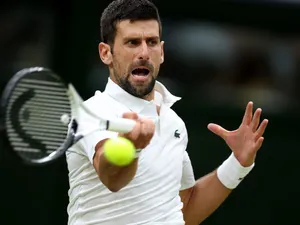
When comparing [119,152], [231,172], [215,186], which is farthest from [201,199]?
[119,152]

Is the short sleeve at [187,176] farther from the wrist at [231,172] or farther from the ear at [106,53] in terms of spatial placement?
the ear at [106,53]

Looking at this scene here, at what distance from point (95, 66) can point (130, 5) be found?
3.83 m

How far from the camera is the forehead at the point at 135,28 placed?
4.74 meters

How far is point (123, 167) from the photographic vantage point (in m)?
4.23

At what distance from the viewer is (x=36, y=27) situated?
28.3 feet

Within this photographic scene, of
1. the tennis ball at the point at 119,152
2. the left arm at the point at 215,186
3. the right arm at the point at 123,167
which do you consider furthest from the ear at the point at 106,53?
the tennis ball at the point at 119,152

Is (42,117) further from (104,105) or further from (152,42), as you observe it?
(152,42)

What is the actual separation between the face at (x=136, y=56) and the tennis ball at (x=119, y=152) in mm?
821

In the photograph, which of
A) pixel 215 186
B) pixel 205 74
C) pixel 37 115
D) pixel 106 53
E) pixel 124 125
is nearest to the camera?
pixel 124 125

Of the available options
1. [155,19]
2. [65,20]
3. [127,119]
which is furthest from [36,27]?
[127,119]

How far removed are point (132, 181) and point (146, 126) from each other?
1.83 ft

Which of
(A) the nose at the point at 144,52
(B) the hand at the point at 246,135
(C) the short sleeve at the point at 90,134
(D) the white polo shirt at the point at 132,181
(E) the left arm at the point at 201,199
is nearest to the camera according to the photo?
(C) the short sleeve at the point at 90,134

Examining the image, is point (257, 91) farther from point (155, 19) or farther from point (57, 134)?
point (57, 134)

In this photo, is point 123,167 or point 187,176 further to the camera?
point 187,176
